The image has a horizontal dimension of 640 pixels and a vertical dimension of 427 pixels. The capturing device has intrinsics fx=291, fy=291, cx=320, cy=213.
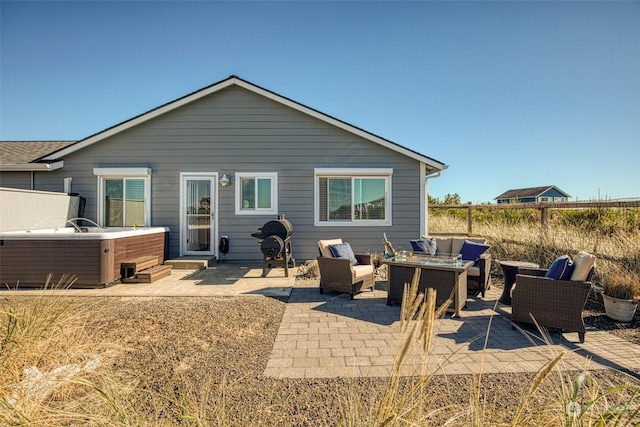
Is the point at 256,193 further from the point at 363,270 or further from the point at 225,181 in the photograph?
the point at 363,270

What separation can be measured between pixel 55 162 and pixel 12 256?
3750 mm

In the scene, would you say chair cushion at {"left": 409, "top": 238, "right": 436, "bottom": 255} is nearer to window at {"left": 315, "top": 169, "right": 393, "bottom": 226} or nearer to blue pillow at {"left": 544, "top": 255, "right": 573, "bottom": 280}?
window at {"left": 315, "top": 169, "right": 393, "bottom": 226}

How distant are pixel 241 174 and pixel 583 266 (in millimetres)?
7549

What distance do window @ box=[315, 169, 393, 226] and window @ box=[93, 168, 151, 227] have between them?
509 centimetres

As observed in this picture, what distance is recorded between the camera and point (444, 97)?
1030cm

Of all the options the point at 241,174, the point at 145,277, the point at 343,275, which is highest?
the point at 241,174

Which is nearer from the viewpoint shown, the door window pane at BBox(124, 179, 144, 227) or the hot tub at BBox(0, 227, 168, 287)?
the hot tub at BBox(0, 227, 168, 287)

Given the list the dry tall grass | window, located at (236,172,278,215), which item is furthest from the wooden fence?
the dry tall grass

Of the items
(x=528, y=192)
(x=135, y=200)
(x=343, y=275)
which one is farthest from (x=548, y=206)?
(x=528, y=192)

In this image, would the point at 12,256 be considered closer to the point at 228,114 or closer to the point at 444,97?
the point at 228,114

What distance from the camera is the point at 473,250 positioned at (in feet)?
19.1

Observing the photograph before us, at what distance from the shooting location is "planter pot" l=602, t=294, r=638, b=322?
13.4ft

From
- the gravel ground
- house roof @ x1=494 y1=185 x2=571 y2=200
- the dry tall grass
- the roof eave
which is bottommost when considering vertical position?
the gravel ground

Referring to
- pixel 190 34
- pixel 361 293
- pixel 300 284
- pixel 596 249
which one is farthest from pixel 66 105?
pixel 596 249
